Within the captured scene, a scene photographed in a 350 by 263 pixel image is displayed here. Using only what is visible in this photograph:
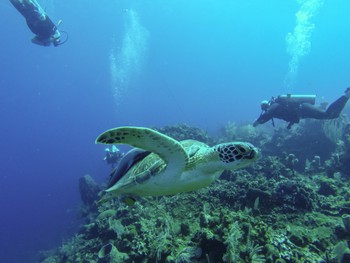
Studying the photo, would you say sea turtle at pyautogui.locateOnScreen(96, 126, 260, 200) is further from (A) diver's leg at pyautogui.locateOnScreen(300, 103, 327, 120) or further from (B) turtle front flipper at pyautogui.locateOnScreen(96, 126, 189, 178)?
(A) diver's leg at pyautogui.locateOnScreen(300, 103, 327, 120)

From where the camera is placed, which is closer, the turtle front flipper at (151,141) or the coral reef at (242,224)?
the turtle front flipper at (151,141)

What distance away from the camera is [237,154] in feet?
9.82

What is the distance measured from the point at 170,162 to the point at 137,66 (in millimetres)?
147132

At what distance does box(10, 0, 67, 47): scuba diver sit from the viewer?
28.1ft

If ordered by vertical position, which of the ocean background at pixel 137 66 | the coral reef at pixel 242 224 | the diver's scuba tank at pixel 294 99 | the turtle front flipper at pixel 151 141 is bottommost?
the coral reef at pixel 242 224

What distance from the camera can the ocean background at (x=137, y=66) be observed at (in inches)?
3174

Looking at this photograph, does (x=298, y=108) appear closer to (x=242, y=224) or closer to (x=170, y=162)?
(x=242, y=224)

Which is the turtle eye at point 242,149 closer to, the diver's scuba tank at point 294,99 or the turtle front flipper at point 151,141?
the turtle front flipper at point 151,141

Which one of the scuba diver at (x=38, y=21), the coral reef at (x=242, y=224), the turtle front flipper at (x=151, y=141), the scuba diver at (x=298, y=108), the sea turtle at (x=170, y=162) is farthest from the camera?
the scuba diver at (x=38, y=21)

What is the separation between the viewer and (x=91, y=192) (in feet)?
37.0

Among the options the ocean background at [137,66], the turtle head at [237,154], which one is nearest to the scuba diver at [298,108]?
the turtle head at [237,154]

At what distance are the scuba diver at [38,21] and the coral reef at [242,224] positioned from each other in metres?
7.23

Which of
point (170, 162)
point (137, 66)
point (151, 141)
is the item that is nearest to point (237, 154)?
point (170, 162)

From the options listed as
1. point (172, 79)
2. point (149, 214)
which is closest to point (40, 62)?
point (172, 79)
